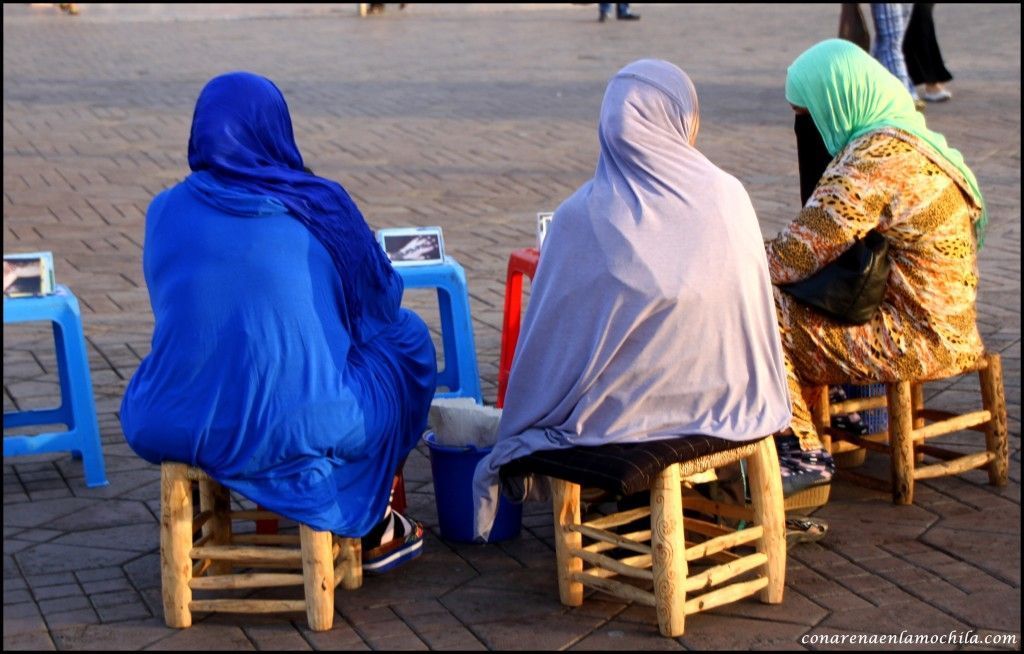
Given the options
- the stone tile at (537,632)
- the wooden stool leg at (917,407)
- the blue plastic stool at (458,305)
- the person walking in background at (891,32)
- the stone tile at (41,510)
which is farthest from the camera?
the person walking in background at (891,32)

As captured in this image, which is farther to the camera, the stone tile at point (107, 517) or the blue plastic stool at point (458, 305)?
the blue plastic stool at point (458, 305)

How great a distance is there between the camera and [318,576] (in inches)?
143

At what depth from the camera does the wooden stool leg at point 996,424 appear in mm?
4641

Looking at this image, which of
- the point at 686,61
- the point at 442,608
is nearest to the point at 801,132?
the point at 442,608

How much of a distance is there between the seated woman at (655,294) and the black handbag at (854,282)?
0.62 meters

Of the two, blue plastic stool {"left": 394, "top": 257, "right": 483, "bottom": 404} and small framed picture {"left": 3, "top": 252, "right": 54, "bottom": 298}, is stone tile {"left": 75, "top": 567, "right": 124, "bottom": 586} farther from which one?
blue plastic stool {"left": 394, "top": 257, "right": 483, "bottom": 404}

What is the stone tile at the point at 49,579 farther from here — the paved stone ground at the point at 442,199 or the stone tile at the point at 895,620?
the stone tile at the point at 895,620

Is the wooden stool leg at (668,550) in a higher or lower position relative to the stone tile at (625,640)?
higher

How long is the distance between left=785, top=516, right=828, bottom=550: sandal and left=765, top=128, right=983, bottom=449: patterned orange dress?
0.85 ft

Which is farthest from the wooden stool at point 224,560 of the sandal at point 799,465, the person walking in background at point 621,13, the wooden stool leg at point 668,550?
the person walking in background at point 621,13

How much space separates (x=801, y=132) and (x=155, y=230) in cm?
209

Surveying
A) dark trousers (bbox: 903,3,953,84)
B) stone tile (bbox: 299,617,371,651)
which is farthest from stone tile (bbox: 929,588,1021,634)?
dark trousers (bbox: 903,3,953,84)

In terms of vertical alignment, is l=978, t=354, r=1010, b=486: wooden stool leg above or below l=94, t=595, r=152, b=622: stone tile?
above

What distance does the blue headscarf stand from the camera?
3734mm
